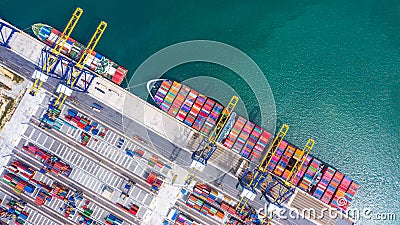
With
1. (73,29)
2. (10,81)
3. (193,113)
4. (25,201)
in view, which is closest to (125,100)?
(193,113)

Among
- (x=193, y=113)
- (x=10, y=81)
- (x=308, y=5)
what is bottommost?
(x=10, y=81)

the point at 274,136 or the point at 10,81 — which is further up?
the point at 274,136

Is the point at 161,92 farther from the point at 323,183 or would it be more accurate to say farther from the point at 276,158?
the point at 323,183

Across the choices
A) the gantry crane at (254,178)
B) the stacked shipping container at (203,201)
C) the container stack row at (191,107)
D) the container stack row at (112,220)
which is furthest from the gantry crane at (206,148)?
the container stack row at (112,220)

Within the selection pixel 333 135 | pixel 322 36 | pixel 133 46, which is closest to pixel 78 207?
pixel 133 46

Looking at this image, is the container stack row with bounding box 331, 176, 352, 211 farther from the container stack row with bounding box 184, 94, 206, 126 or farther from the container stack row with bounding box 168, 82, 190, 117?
the container stack row with bounding box 168, 82, 190, 117

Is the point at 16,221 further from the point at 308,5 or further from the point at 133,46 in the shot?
the point at 308,5

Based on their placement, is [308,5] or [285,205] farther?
[308,5]
